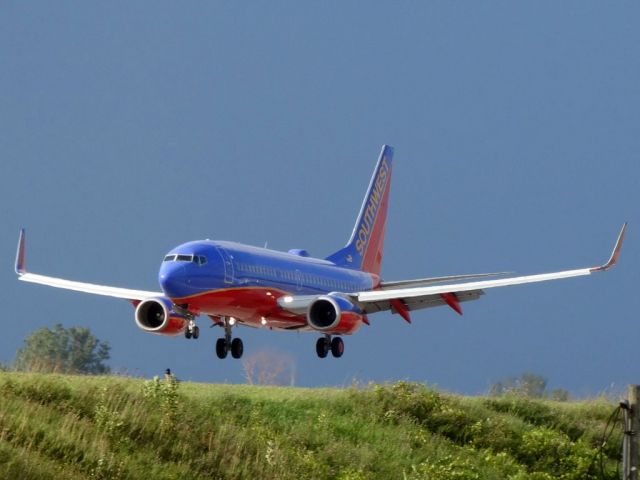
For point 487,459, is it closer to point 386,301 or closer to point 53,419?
point 53,419

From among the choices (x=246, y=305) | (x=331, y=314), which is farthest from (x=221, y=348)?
(x=331, y=314)

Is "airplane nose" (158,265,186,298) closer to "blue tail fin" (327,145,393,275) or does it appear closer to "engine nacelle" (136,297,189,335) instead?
"engine nacelle" (136,297,189,335)

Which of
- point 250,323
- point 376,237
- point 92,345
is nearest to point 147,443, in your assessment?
point 250,323

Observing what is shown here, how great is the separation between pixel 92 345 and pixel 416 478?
66820 mm

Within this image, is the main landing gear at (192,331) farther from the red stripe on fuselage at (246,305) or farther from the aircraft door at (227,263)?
the aircraft door at (227,263)

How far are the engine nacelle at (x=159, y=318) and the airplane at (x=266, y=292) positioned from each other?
3cm

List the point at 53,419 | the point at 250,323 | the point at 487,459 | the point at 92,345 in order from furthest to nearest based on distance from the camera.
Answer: the point at 92,345
the point at 250,323
the point at 487,459
the point at 53,419

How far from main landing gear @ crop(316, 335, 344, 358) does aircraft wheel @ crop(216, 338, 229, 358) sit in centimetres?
453

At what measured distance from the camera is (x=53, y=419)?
25.8m

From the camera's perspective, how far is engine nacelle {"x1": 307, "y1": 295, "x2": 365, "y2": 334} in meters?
43.8

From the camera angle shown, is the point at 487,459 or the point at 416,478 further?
the point at 487,459

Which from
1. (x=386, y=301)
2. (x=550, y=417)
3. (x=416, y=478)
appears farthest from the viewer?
(x=386, y=301)

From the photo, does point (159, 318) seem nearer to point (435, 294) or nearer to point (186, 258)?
point (186, 258)

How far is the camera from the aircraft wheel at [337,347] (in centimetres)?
4641
